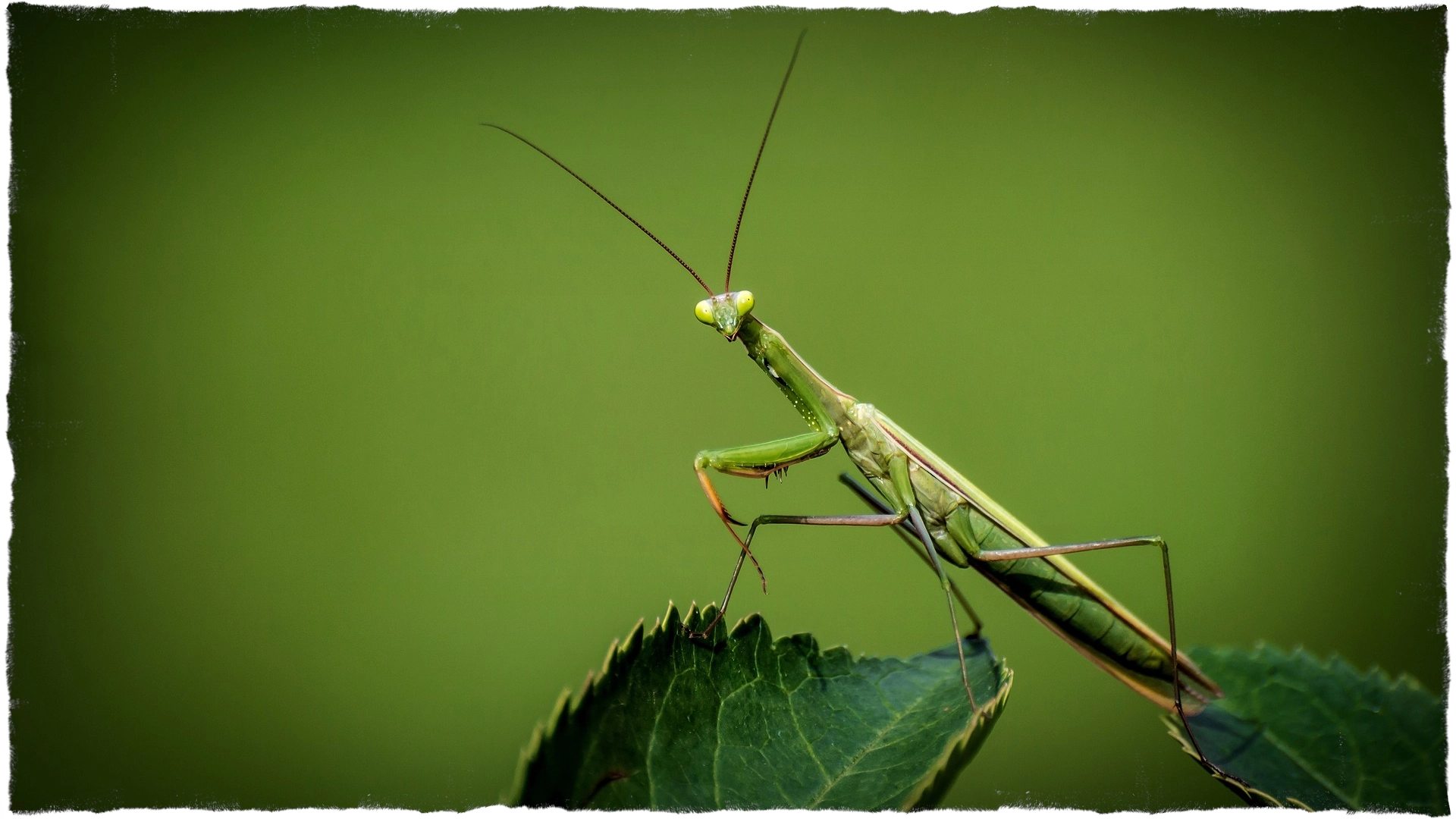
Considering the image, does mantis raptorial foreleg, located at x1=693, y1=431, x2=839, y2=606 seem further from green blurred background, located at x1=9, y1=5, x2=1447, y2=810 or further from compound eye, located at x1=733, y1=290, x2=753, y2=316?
green blurred background, located at x1=9, y1=5, x2=1447, y2=810

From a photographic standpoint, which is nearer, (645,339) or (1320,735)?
(1320,735)

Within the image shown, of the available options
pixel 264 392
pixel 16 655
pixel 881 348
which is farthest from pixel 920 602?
pixel 16 655

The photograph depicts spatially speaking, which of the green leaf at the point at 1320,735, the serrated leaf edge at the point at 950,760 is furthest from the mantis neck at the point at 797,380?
the green leaf at the point at 1320,735

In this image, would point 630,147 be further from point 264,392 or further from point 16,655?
point 16,655

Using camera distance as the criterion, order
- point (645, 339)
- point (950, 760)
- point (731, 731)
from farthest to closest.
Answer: point (645, 339) < point (731, 731) < point (950, 760)

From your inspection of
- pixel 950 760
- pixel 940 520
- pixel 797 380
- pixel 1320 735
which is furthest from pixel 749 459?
pixel 1320 735

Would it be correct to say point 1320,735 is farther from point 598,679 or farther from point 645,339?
point 645,339
